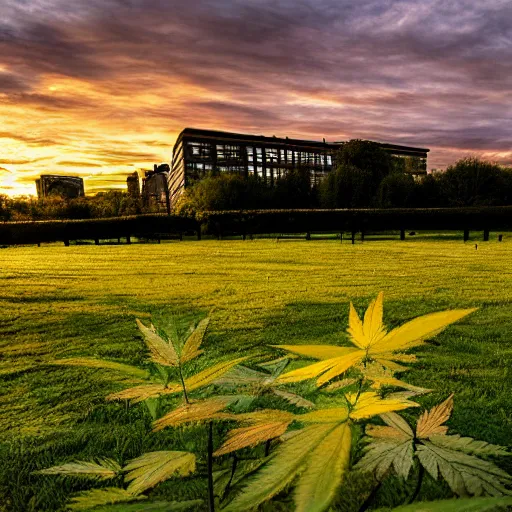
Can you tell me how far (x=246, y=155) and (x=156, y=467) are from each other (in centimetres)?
7170

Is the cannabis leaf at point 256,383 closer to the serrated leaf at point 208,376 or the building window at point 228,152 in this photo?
the serrated leaf at point 208,376

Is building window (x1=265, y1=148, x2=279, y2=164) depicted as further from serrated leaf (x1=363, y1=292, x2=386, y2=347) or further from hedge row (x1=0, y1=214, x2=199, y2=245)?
serrated leaf (x1=363, y1=292, x2=386, y2=347)

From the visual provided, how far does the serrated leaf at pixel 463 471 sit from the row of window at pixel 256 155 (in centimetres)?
6777

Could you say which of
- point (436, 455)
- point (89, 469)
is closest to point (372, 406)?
point (436, 455)

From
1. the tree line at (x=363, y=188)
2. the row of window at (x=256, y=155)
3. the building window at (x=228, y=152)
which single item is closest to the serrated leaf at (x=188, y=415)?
the tree line at (x=363, y=188)

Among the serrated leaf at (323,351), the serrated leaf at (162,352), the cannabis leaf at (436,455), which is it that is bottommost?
the cannabis leaf at (436,455)

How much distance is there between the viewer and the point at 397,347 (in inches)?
18.8

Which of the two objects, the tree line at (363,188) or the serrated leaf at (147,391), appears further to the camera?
the tree line at (363,188)

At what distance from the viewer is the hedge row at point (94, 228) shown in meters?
33.3

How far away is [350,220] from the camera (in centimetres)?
3225

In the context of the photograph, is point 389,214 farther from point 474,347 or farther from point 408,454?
point 408,454

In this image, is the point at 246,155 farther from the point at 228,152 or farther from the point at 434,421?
the point at 434,421

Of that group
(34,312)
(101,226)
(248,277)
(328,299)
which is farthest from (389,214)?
(34,312)

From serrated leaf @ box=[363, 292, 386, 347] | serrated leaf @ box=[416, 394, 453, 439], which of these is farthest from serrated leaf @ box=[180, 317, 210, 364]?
serrated leaf @ box=[416, 394, 453, 439]
